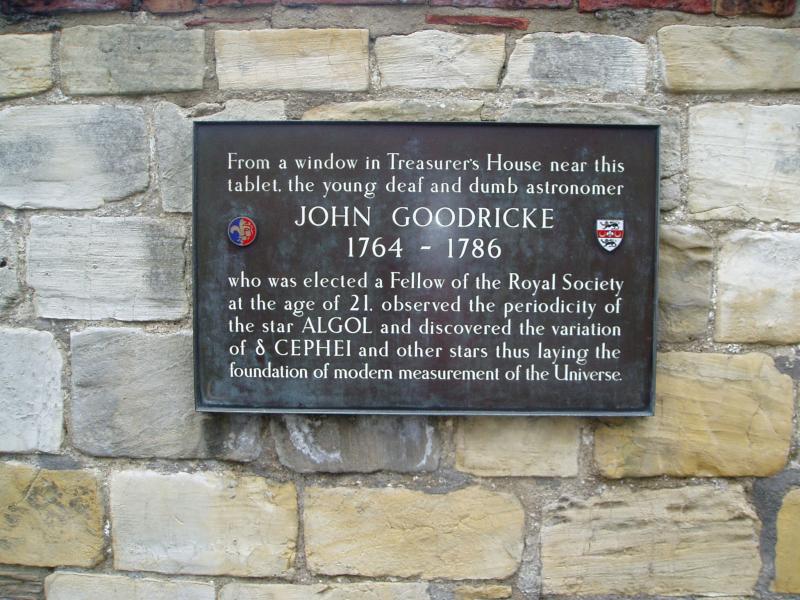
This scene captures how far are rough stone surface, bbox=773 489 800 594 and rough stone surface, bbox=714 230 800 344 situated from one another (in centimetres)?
49

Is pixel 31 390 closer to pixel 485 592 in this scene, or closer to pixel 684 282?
pixel 485 592

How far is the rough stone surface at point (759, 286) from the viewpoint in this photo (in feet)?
6.07

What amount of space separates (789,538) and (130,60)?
8.22 feet

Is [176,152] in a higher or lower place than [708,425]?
higher

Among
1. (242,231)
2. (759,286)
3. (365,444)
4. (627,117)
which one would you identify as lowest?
(365,444)

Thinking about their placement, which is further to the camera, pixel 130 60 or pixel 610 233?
pixel 130 60

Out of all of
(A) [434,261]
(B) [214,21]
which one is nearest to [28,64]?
(B) [214,21]

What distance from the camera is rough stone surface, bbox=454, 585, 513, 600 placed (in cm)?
190

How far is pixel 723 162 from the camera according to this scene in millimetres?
1854

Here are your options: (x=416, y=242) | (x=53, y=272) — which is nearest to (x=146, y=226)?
(x=53, y=272)

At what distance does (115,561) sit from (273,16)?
5.85 ft

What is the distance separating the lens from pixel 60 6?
1.92 metres

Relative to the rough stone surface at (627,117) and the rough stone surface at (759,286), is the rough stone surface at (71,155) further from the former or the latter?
the rough stone surface at (759,286)

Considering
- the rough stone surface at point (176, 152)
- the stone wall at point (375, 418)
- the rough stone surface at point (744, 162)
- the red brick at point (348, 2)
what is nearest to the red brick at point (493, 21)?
the stone wall at point (375, 418)
